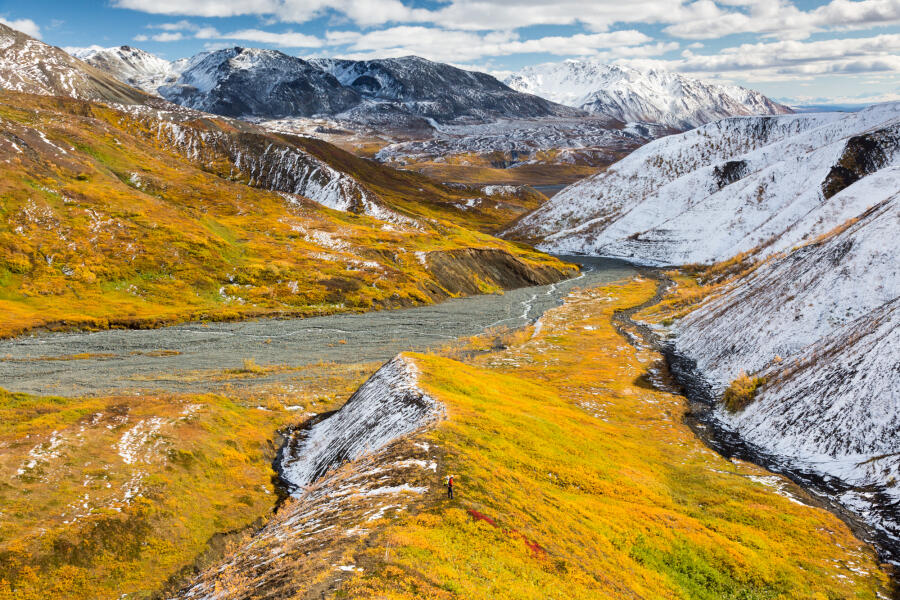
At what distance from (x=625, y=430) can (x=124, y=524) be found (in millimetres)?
35487

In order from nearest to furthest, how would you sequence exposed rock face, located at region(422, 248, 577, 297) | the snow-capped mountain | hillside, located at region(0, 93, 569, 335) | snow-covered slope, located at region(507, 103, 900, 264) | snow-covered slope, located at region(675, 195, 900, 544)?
snow-covered slope, located at region(675, 195, 900, 544)
the snow-capped mountain
hillside, located at region(0, 93, 569, 335)
snow-covered slope, located at region(507, 103, 900, 264)
exposed rock face, located at region(422, 248, 577, 297)

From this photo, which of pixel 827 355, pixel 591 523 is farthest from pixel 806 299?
pixel 591 523

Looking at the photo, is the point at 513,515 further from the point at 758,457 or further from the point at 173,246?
the point at 173,246

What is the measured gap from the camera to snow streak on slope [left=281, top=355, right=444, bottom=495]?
3094cm

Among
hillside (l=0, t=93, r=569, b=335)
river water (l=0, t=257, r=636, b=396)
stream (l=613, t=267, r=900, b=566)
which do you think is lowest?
stream (l=613, t=267, r=900, b=566)

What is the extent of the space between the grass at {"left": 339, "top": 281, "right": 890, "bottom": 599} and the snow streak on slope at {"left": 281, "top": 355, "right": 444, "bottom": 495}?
5.79 ft

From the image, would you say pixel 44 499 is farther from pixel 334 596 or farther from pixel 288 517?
pixel 334 596

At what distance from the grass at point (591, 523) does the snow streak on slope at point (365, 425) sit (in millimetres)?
1766

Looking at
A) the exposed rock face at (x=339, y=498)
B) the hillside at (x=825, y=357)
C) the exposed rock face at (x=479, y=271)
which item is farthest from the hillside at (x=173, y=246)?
the hillside at (x=825, y=357)

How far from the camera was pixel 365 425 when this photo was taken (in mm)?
34312

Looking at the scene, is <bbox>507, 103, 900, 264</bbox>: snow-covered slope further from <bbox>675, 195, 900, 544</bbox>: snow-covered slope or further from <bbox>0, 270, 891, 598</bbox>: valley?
<bbox>0, 270, 891, 598</bbox>: valley

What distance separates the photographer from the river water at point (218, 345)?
5169cm

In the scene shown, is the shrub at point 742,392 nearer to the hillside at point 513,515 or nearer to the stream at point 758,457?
the stream at point 758,457

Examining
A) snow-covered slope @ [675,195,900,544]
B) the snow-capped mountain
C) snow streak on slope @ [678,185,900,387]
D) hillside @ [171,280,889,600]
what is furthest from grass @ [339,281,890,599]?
snow streak on slope @ [678,185,900,387]
